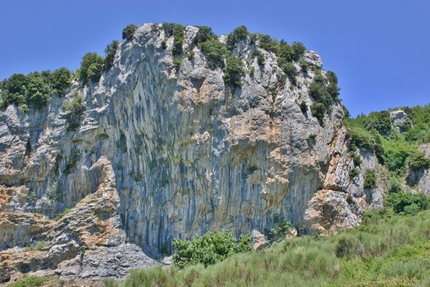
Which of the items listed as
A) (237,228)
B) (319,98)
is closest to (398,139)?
(319,98)

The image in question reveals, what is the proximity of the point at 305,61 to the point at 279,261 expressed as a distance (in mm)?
27994

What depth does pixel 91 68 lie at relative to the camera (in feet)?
155

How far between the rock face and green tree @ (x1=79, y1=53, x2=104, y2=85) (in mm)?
1540

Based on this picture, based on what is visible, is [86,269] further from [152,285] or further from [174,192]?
[152,285]

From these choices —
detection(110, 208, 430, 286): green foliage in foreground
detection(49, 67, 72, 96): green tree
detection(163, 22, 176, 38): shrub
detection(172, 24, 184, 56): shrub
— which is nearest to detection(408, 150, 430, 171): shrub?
detection(172, 24, 184, 56): shrub

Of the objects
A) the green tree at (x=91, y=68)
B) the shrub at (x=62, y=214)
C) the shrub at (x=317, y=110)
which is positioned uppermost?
the green tree at (x=91, y=68)

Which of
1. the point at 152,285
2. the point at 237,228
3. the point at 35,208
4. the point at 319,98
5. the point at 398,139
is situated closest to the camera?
the point at 152,285

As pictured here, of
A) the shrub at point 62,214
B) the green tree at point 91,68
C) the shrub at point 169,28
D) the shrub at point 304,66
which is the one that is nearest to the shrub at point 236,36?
the shrub at point 169,28

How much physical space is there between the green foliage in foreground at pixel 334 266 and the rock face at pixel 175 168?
1746cm

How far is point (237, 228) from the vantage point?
3956cm

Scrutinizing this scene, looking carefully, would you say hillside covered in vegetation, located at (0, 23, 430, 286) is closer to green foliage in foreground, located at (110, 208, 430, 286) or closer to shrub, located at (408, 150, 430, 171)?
shrub, located at (408, 150, 430, 171)

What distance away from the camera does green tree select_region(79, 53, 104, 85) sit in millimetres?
47281

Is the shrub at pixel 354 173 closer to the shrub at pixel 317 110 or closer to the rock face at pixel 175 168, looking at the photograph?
the rock face at pixel 175 168

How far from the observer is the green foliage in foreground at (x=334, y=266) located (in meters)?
16.3
